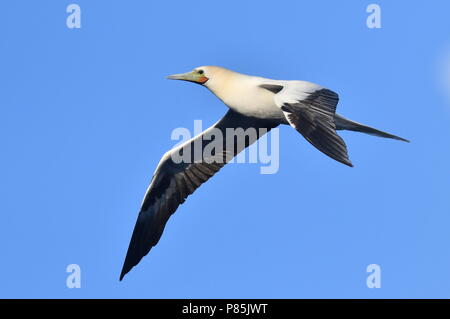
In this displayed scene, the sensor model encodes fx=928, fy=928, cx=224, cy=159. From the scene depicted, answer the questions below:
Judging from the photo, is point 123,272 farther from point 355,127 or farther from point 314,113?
point 314,113

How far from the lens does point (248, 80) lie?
17703 mm

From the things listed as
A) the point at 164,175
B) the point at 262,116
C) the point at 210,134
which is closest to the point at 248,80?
the point at 262,116

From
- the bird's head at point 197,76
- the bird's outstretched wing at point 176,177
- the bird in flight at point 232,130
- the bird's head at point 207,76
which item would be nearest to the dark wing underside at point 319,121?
the bird in flight at point 232,130

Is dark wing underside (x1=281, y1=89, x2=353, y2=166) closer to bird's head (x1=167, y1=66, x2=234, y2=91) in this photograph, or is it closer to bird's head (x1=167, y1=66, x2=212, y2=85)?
bird's head (x1=167, y1=66, x2=234, y2=91)

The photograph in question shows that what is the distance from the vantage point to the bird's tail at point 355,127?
18.3 m

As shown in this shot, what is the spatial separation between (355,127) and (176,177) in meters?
3.97

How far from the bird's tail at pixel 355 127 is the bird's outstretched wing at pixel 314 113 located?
5.47 feet

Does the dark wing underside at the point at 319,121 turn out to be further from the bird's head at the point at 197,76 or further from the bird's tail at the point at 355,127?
the bird's head at the point at 197,76

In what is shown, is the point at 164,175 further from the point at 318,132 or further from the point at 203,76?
the point at 318,132

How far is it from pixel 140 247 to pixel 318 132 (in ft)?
19.3

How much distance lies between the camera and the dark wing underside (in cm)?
1499

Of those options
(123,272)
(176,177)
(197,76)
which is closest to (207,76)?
(197,76)

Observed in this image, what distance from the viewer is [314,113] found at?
51.8 ft
